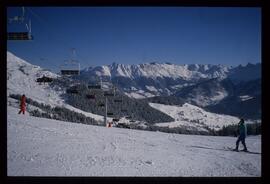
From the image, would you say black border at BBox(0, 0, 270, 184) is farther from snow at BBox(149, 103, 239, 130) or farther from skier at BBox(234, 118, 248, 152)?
snow at BBox(149, 103, 239, 130)

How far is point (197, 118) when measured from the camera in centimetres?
2280

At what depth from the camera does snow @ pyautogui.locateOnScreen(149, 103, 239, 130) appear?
12.3 metres

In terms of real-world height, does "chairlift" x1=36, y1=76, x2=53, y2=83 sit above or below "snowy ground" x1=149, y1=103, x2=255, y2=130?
above

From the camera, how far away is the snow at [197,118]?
40.2 feet

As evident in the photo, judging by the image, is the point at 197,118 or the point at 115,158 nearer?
the point at 115,158

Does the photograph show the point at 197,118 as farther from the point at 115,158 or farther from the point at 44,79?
the point at 115,158

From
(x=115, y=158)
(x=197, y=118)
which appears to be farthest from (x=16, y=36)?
(x=197, y=118)

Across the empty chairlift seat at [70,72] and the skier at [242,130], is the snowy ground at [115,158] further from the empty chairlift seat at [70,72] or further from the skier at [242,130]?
the empty chairlift seat at [70,72]

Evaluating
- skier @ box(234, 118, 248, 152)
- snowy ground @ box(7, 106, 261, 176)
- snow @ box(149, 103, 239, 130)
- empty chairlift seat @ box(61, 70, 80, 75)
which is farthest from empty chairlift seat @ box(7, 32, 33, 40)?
snow @ box(149, 103, 239, 130)
